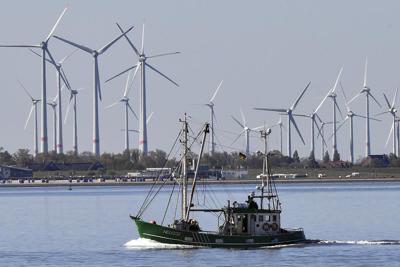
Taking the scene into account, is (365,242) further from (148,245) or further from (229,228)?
(148,245)

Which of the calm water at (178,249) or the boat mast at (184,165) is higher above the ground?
the boat mast at (184,165)

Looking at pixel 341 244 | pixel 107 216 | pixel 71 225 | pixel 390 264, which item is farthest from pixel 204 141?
pixel 107 216

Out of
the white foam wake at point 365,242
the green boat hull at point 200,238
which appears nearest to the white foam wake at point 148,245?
the green boat hull at point 200,238

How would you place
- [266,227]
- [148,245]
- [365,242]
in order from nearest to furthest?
[148,245], [266,227], [365,242]

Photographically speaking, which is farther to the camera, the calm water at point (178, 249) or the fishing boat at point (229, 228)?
the fishing boat at point (229, 228)

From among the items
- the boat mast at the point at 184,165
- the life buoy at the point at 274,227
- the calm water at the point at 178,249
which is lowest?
the calm water at the point at 178,249

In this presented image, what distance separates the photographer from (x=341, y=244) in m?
130

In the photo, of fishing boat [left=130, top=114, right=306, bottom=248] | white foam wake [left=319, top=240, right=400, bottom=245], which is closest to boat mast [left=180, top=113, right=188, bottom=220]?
fishing boat [left=130, top=114, right=306, bottom=248]

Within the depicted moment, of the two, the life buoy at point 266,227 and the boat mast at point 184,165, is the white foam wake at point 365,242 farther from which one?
the boat mast at point 184,165

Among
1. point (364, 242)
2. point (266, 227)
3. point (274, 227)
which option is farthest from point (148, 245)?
point (364, 242)

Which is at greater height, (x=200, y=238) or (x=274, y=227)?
(x=274, y=227)

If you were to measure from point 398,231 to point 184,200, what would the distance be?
30.2 metres

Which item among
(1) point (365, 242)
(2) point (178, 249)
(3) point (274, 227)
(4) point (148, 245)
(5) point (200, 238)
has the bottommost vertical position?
(2) point (178, 249)

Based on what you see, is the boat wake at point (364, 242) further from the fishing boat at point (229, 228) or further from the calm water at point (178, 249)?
the fishing boat at point (229, 228)
